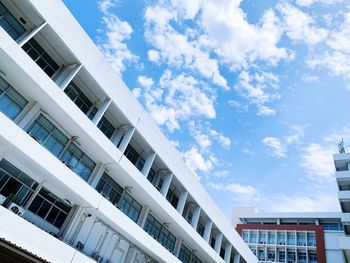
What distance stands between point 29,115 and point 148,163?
23.8ft

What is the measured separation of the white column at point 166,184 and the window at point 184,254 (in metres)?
5.53

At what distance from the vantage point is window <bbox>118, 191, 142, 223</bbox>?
1630cm

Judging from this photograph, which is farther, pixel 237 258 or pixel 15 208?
pixel 237 258

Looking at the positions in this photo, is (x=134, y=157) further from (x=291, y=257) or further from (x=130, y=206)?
(x=291, y=257)

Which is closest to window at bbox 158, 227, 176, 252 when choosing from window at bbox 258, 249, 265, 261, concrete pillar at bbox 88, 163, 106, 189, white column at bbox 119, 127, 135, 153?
concrete pillar at bbox 88, 163, 106, 189

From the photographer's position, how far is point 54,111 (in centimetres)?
1227

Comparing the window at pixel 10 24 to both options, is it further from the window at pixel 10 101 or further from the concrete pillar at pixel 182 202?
the concrete pillar at pixel 182 202

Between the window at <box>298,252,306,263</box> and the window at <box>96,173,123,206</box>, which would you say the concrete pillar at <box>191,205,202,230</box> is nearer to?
the window at <box>96,173,123,206</box>

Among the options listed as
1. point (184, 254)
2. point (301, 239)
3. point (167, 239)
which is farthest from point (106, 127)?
point (301, 239)

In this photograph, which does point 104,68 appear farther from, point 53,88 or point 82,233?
point 82,233

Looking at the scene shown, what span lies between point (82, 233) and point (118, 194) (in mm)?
3046

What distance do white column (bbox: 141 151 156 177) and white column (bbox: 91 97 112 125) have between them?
4.40m

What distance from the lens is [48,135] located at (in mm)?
12781

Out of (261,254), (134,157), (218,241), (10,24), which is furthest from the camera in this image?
(261,254)
